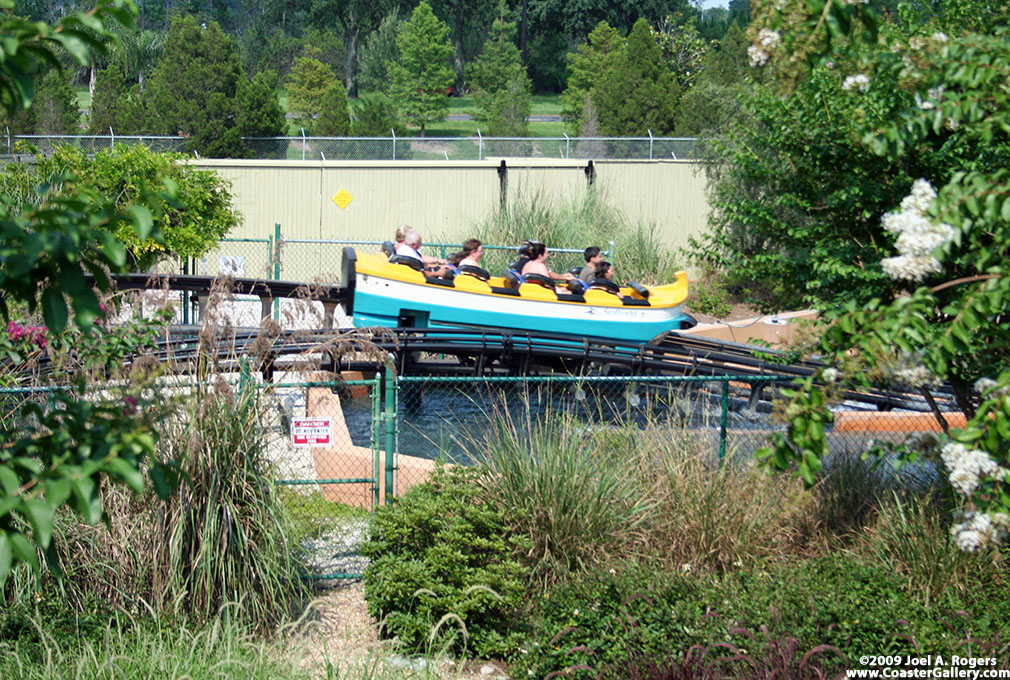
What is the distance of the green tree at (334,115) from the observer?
32156 millimetres

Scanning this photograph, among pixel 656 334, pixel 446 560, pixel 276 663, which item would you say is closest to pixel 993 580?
pixel 446 560

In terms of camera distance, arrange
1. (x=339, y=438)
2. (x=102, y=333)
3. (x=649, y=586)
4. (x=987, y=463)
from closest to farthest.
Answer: (x=987, y=463), (x=649, y=586), (x=102, y=333), (x=339, y=438)

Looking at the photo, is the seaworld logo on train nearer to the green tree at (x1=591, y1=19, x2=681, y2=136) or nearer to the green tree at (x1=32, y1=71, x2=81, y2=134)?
the green tree at (x1=32, y1=71, x2=81, y2=134)

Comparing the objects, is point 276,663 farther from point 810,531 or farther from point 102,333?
point 810,531

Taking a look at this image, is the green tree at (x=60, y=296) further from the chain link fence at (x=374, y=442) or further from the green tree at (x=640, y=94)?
the green tree at (x=640, y=94)

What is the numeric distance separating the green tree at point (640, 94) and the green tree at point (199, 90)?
1248 centimetres

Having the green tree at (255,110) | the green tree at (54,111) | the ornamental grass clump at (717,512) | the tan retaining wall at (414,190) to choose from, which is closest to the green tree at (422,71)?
the green tree at (255,110)

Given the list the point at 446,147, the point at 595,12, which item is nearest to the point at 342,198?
the point at 446,147

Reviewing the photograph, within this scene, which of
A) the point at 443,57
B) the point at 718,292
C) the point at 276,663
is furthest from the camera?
the point at 443,57

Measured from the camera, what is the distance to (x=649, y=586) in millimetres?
5219

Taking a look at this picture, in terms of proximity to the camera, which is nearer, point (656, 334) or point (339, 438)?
point (339, 438)

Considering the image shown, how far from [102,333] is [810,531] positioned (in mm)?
4590

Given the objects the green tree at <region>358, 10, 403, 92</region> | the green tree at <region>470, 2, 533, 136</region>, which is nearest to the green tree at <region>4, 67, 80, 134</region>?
the green tree at <region>470, 2, 533, 136</region>

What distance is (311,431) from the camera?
635 cm
